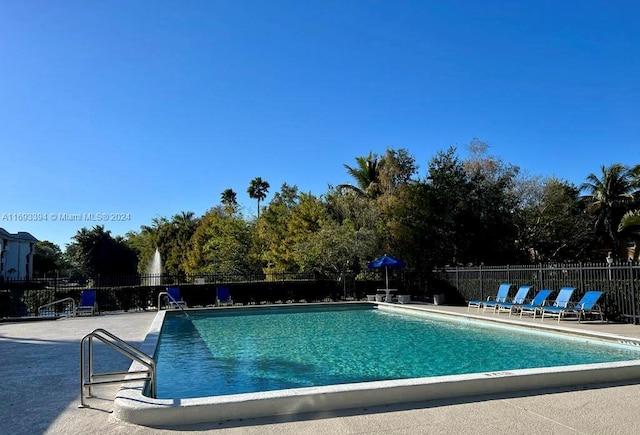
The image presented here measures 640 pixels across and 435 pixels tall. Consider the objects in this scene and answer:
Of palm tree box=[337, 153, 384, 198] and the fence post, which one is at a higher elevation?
palm tree box=[337, 153, 384, 198]

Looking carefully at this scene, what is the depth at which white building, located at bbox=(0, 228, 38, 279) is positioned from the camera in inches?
1629

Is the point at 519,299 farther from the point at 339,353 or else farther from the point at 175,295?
the point at 175,295

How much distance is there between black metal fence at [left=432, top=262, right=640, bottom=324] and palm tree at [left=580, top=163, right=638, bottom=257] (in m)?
24.8

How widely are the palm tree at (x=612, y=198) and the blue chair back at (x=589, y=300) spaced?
95.9ft

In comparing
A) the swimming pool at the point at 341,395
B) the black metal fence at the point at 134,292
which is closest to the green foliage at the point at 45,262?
the black metal fence at the point at 134,292

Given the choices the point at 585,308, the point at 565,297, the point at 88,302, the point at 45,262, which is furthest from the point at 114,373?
the point at 45,262

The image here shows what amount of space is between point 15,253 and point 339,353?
45876 mm

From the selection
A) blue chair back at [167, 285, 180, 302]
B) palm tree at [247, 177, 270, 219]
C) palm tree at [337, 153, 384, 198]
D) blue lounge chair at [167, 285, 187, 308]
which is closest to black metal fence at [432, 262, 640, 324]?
blue lounge chair at [167, 285, 187, 308]

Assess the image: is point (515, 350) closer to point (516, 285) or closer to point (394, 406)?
point (394, 406)

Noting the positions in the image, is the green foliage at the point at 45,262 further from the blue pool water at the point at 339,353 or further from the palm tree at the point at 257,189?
the blue pool water at the point at 339,353

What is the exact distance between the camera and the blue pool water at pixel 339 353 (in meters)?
7.88

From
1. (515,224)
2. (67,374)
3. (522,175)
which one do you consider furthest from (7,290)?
(522,175)

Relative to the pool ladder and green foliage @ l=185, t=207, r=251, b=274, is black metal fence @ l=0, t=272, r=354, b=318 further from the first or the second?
the pool ladder

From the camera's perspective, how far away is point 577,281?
14086 mm
